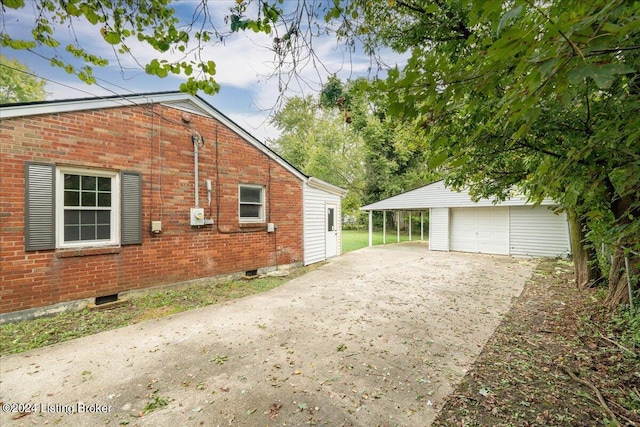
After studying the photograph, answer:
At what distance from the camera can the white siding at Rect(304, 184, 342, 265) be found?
10.0 metres

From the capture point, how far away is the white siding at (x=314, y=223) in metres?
10.0

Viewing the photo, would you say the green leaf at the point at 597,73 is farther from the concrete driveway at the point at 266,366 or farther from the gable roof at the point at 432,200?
the gable roof at the point at 432,200

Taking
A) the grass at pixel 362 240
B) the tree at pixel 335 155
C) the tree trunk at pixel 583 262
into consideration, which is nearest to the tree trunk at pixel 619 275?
the tree trunk at pixel 583 262

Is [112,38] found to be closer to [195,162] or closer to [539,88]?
[539,88]

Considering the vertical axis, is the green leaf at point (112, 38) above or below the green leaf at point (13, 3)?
below

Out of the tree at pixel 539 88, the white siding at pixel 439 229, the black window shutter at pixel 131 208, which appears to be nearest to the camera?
the tree at pixel 539 88

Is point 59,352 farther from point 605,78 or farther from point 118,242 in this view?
point 605,78

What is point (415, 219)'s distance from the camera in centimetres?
2591

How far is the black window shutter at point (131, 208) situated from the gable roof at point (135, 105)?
1.42 m

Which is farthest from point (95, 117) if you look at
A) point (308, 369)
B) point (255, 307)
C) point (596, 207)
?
point (596, 207)

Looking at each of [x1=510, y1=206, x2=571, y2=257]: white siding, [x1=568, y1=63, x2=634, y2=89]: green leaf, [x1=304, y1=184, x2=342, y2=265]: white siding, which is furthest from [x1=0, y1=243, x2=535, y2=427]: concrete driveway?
[x1=510, y1=206, x2=571, y2=257]: white siding

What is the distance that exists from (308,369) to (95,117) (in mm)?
6126

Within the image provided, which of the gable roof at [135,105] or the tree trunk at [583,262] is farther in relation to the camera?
the tree trunk at [583,262]

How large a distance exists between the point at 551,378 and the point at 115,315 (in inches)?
259
